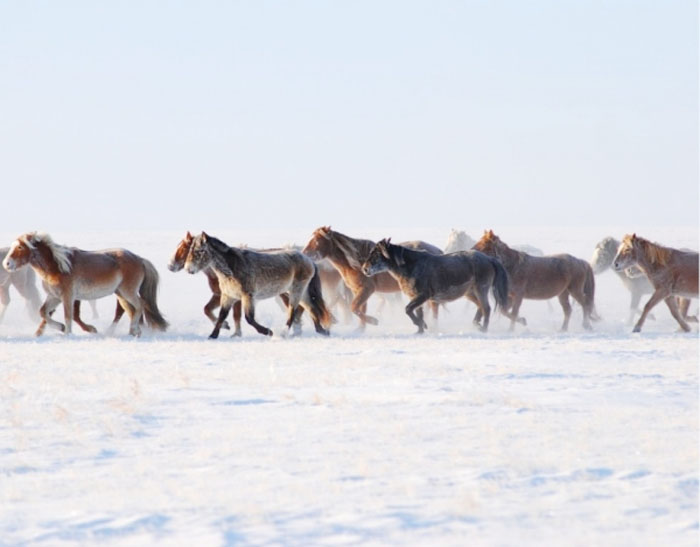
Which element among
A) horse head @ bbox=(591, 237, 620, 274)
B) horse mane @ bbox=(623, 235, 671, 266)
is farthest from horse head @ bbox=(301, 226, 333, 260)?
horse head @ bbox=(591, 237, 620, 274)

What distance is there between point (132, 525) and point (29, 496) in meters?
0.94

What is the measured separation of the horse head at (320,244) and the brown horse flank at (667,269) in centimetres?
470

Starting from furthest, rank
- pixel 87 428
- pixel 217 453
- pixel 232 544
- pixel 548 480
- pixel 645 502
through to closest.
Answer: pixel 87 428 → pixel 217 453 → pixel 548 480 → pixel 645 502 → pixel 232 544

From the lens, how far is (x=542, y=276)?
63.1ft

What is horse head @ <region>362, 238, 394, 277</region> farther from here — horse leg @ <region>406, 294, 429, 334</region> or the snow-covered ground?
the snow-covered ground

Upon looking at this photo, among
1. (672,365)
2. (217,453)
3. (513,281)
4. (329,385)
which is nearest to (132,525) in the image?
(217,453)

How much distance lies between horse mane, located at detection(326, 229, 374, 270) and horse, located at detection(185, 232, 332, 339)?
1.36 m

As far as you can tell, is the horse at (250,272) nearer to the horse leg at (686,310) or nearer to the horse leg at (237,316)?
the horse leg at (237,316)

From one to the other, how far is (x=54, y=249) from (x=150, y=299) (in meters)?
1.78

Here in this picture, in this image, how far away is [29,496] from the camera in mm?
6203

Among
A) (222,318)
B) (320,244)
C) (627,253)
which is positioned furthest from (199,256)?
(627,253)

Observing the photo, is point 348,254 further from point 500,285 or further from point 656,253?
point 656,253

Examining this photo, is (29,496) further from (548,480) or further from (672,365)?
(672,365)

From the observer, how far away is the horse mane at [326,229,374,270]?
56.8ft
